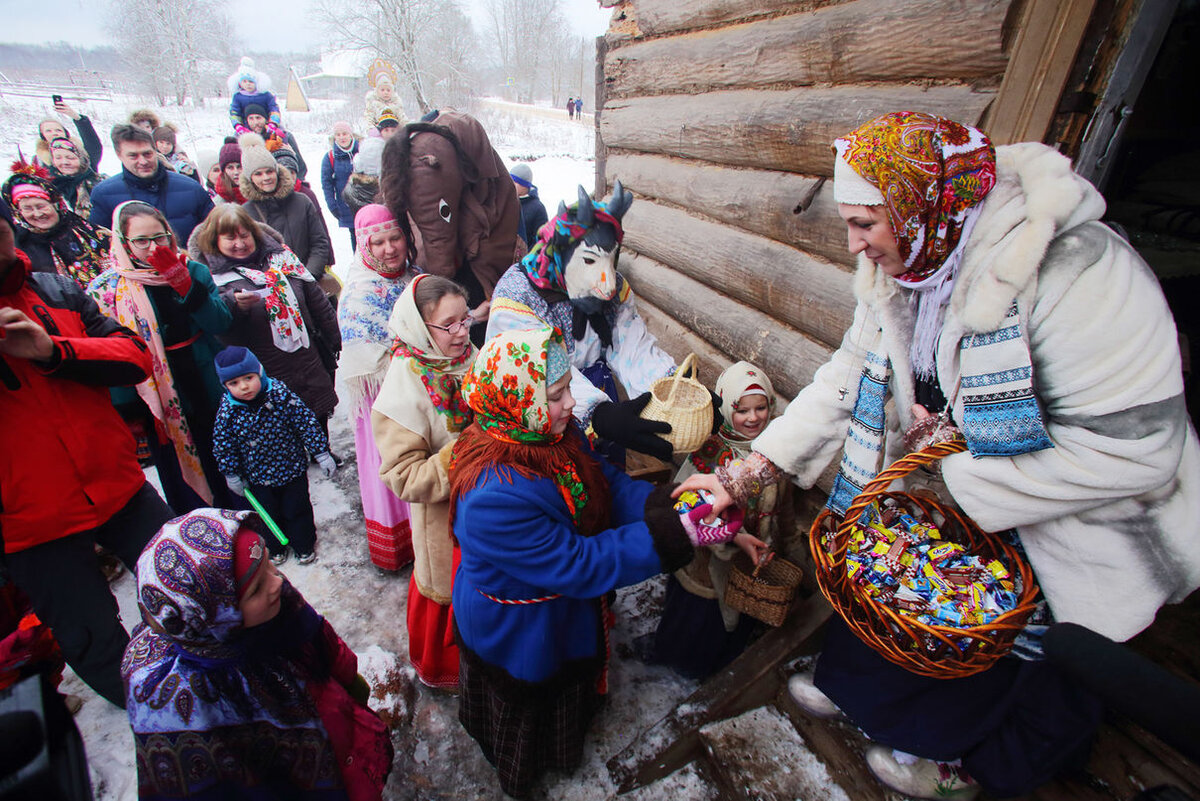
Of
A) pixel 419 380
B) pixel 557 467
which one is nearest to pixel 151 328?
pixel 419 380

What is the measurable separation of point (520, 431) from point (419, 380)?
3.40ft

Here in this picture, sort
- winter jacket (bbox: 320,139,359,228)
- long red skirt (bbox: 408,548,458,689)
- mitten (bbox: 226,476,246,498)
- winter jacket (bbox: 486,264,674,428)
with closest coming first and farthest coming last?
long red skirt (bbox: 408,548,458,689), winter jacket (bbox: 486,264,674,428), mitten (bbox: 226,476,246,498), winter jacket (bbox: 320,139,359,228)

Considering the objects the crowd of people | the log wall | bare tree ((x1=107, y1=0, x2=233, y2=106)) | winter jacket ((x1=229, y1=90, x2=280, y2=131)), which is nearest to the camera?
the crowd of people

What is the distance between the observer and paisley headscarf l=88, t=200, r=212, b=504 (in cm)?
331

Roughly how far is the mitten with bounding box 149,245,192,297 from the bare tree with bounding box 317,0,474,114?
88.7 ft

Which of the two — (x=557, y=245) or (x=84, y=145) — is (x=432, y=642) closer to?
(x=557, y=245)

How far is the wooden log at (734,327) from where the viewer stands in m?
2.94

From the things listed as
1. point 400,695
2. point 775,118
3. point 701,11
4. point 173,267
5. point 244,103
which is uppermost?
point 701,11

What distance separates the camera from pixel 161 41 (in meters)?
36.1

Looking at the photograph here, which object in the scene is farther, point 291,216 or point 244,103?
point 244,103

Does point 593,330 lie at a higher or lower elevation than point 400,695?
higher

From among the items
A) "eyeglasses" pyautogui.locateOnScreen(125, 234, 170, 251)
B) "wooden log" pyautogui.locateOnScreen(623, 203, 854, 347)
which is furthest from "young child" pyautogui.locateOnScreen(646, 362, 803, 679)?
"eyeglasses" pyautogui.locateOnScreen(125, 234, 170, 251)

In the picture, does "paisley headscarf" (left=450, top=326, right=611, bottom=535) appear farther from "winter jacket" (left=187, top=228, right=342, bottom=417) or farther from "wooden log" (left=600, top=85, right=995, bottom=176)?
"winter jacket" (left=187, top=228, right=342, bottom=417)

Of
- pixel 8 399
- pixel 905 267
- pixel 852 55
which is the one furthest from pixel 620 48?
pixel 8 399
